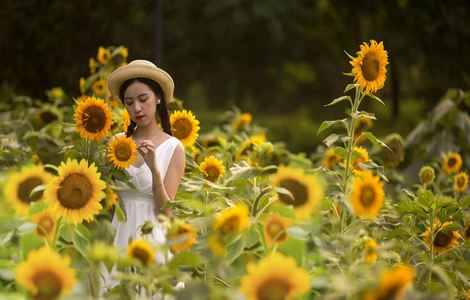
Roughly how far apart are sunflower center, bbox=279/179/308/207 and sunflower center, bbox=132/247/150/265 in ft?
1.82

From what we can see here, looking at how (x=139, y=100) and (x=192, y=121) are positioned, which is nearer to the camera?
(x=139, y=100)

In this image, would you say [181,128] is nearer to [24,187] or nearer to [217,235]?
[24,187]

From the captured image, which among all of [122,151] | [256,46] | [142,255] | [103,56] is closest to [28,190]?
[122,151]

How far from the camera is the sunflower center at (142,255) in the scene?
221cm

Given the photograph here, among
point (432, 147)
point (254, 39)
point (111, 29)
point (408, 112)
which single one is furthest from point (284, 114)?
point (432, 147)

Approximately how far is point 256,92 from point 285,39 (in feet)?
13.8

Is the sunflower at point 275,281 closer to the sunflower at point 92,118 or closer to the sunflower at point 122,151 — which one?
the sunflower at point 122,151

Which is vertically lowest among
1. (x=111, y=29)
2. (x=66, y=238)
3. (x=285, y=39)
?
(x=66, y=238)

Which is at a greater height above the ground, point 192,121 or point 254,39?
point 254,39

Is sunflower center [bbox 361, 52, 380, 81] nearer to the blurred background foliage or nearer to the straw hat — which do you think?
the straw hat

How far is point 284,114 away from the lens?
2714 centimetres

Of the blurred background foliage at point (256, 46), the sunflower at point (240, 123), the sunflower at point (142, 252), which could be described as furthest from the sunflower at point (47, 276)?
the blurred background foliage at point (256, 46)

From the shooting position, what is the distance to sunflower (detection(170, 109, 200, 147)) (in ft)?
13.1

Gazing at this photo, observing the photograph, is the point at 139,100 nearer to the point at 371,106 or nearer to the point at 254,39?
the point at 254,39
